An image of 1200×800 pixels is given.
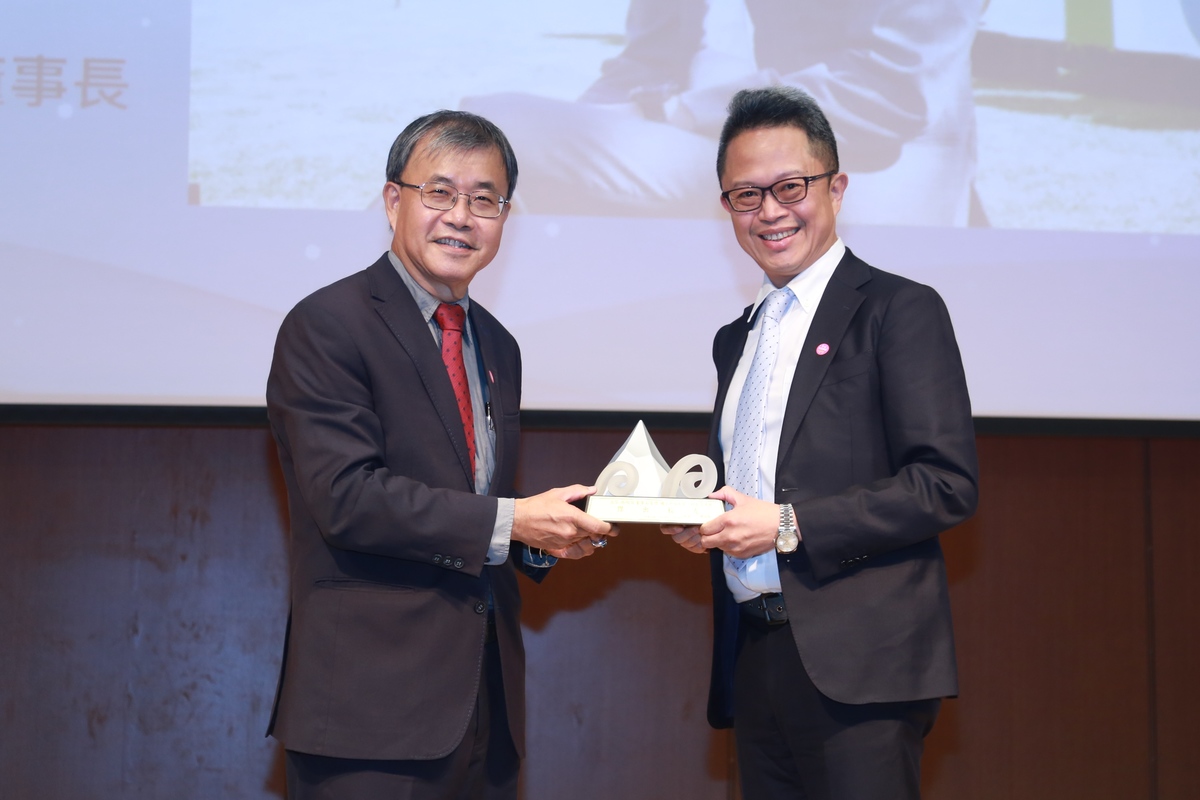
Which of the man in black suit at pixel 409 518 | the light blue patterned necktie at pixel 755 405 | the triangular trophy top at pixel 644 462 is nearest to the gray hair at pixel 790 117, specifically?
the light blue patterned necktie at pixel 755 405

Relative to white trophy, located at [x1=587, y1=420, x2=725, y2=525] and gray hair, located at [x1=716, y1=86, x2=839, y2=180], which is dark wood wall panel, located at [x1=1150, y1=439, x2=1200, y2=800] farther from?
white trophy, located at [x1=587, y1=420, x2=725, y2=525]

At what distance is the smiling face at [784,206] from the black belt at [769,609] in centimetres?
66

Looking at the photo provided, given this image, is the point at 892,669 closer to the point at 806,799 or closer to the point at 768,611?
the point at 768,611

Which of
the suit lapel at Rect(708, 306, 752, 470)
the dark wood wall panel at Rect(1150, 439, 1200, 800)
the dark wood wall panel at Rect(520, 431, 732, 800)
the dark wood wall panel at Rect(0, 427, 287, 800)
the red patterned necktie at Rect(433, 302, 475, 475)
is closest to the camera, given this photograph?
the red patterned necktie at Rect(433, 302, 475, 475)

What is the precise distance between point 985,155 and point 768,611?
5.69 feet

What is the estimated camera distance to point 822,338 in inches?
72.7

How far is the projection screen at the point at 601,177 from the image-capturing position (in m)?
2.67

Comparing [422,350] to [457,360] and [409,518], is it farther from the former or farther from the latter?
[409,518]

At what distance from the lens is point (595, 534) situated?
70.1 inches

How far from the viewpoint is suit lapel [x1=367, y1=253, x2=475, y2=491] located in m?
1.76

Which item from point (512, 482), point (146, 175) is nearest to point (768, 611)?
point (512, 482)

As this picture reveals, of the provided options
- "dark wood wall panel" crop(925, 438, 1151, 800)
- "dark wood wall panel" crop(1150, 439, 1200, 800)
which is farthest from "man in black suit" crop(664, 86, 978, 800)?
"dark wood wall panel" crop(1150, 439, 1200, 800)

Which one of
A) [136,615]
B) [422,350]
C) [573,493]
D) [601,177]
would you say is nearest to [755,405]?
[573,493]

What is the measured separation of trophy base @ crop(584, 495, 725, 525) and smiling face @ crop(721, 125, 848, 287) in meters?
0.57
